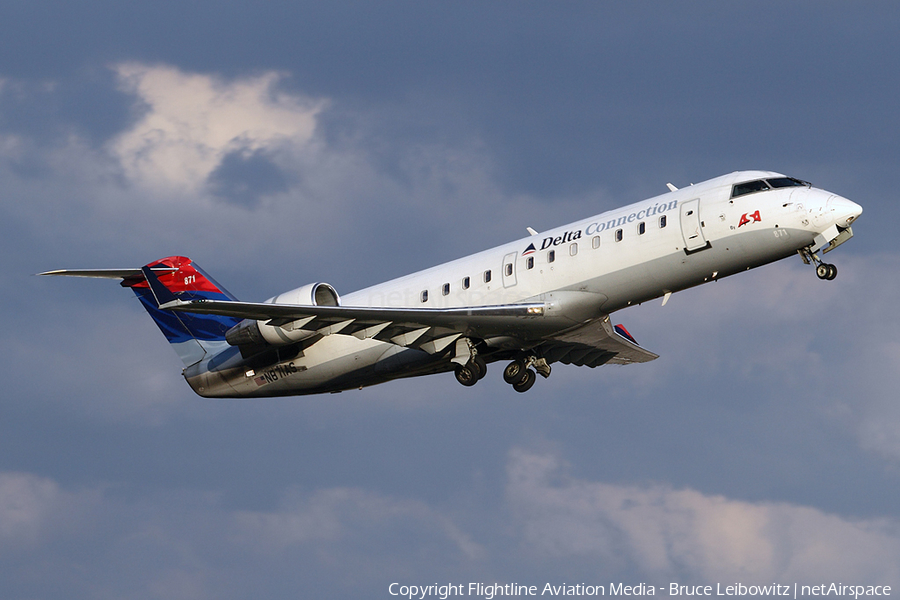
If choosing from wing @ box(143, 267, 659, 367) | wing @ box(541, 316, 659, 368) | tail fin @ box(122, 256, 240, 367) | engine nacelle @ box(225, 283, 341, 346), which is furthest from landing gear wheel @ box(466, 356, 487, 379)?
tail fin @ box(122, 256, 240, 367)

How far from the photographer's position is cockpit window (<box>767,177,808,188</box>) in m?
24.5

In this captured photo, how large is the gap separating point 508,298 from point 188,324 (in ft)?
35.0

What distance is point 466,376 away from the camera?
27656 mm

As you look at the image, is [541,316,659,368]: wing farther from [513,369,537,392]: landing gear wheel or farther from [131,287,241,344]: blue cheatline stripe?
[131,287,241,344]: blue cheatline stripe

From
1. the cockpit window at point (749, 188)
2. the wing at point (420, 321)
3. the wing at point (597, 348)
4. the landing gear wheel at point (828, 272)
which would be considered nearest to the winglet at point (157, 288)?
the wing at point (420, 321)

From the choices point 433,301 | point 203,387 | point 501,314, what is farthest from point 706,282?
point 203,387

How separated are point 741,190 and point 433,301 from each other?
8.04 meters

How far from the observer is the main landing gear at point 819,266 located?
2420 centimetres

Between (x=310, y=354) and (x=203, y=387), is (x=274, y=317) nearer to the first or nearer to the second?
(x=310, y=354)

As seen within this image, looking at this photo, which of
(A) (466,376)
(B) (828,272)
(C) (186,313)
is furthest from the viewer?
(C) (186,313)

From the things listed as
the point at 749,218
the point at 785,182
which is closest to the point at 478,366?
the point at 749,218

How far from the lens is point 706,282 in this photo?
1004 inches

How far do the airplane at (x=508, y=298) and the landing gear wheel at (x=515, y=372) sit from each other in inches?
1.6

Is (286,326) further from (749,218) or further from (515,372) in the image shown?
(749,218)
